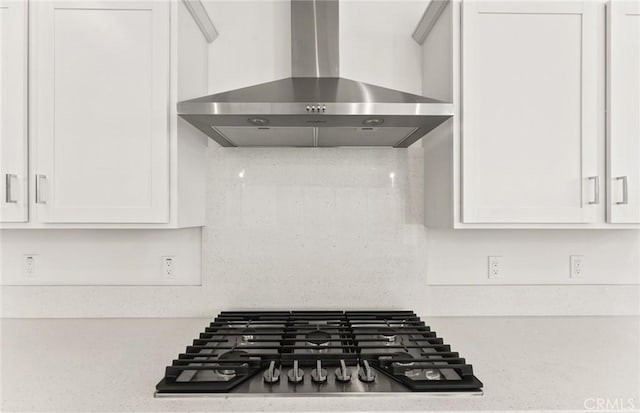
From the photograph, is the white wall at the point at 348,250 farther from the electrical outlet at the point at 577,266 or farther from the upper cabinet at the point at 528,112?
the upper cabinet at the point at 528,112

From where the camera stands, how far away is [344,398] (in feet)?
3.23

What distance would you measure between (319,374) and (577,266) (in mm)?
1320

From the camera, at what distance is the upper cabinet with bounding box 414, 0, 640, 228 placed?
4.50 feet

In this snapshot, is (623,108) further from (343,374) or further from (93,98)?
(93,98)

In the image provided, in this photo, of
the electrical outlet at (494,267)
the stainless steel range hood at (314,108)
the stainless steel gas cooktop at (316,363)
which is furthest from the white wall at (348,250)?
the stainless steel gas cooktop at (316,363)

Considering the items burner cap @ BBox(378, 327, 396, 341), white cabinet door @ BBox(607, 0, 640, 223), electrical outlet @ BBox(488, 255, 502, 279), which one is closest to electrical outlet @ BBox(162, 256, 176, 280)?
burner cap @ BBox(378, 327, 396, 341)

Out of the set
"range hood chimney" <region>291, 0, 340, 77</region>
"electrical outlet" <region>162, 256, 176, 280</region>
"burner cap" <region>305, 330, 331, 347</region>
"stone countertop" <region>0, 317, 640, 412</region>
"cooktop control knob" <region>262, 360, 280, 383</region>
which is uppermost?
"range hood chimney" <region>291, 0, 340, 77</region>

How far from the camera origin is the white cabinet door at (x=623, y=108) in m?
1.39

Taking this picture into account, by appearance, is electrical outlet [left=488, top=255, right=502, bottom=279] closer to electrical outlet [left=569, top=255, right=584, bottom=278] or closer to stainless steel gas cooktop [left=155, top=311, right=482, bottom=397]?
electrical outlet [left=569, top=255, right=584, bottom=278]

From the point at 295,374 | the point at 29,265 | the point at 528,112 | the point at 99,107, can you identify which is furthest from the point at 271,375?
the point at 29,265

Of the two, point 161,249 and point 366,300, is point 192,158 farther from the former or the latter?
point 366,300

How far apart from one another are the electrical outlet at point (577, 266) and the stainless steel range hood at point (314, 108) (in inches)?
35.0

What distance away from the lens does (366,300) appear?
173cm

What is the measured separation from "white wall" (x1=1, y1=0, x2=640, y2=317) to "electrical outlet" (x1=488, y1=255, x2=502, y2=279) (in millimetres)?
28
